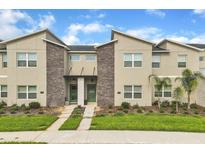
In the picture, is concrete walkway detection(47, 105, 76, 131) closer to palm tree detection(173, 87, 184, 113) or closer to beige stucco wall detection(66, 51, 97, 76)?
beige stucco wall detection(66, 51, 97, 76)

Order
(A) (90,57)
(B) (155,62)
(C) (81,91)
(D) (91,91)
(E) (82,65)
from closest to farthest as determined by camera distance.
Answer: (C) (81,91) → (B) (155,62) → (D) (91,91) → (E) (82,65) → (A) (90,57)

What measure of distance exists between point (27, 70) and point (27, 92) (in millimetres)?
1830

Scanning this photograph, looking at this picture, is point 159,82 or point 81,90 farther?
point 81,90

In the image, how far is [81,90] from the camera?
76.1 ft

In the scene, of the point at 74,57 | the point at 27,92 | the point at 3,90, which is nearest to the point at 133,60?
the point at 74,57

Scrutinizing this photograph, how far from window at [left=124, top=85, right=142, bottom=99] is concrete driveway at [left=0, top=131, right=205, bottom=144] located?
411 inches

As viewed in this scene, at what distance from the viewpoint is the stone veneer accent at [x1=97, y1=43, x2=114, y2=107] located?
2220cm

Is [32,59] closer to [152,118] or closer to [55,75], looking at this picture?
[55,75]

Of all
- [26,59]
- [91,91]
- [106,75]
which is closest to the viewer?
[26,59]

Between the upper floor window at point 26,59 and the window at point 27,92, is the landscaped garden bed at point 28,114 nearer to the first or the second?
the window at point 27,92

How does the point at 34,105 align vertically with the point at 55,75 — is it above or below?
below

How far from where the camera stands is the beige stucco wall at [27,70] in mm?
21891

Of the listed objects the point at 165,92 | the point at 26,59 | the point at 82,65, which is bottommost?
the point at 165,92

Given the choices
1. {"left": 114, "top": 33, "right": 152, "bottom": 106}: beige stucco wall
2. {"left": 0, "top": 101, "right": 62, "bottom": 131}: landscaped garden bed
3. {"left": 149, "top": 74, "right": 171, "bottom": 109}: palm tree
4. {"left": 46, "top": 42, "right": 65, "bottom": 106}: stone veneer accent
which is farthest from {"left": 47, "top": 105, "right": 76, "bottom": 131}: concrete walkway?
{"left": 149, "top": 74, "right": 171, "bottom": 109}: palm tree
